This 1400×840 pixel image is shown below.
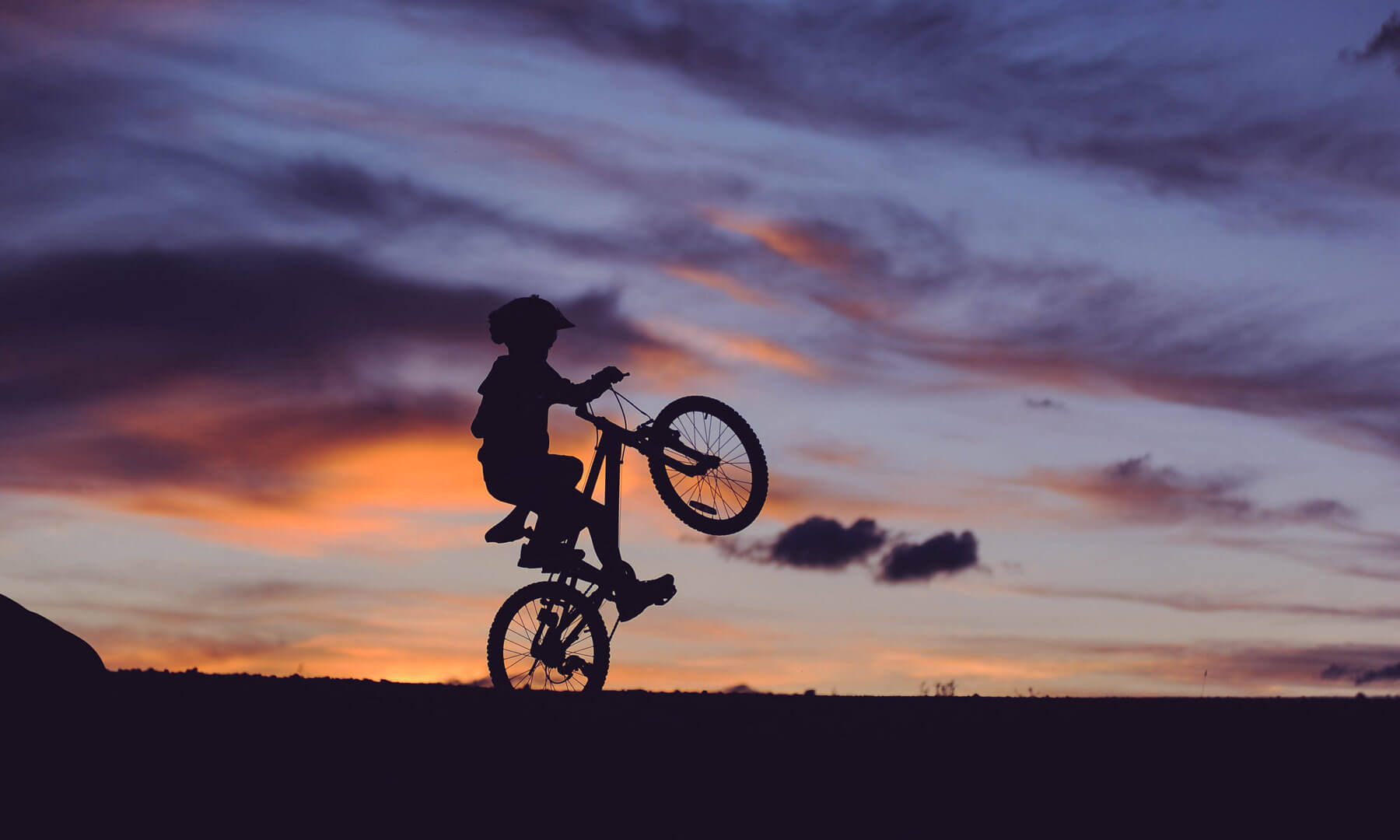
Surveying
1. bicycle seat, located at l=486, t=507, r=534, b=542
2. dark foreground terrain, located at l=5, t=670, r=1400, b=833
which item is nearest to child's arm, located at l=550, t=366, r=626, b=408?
bicycle seat, located at l=486, t=507, r=534, b=542

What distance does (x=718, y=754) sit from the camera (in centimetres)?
918

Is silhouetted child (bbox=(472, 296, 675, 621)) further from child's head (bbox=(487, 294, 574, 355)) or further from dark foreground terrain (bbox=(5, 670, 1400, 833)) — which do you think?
dark foreground terrain (bbox=(5, 670, 1400, 833))

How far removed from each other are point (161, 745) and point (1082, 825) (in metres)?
6.17

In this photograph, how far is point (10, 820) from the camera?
7699mm

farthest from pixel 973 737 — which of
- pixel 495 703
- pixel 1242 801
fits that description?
pixel 495 703

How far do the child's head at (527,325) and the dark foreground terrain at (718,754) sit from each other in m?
3.74

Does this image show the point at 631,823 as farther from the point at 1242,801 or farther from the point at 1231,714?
the point at 1231,714

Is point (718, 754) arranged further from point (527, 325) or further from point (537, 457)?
point (527, 325)

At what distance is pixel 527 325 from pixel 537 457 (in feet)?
4.50

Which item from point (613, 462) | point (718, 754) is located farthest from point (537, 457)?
point (718, 754)

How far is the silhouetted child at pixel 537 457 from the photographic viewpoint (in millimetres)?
13742

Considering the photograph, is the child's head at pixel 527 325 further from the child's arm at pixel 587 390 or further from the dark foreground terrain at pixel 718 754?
the dark foreground terrain at pixel 718 754

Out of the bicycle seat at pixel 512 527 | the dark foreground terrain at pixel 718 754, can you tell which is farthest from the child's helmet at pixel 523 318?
the dark foreground terrain at pixel 718 754

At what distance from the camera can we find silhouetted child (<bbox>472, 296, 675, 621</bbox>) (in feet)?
45.1
